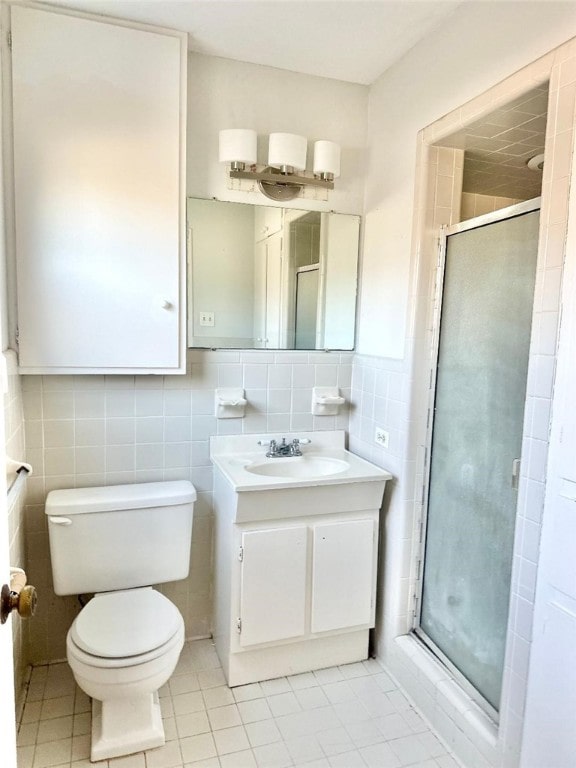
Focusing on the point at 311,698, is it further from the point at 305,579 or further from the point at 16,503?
the point at 16,503

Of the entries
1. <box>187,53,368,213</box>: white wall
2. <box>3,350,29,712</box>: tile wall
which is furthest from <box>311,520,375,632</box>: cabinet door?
<box>187,53,368,213</box>: white wall

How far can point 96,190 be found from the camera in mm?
1940

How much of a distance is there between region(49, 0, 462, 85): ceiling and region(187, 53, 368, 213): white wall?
8 cm

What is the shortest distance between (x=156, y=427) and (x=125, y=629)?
2.68ft

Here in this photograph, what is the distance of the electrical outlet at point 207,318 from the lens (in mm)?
2262

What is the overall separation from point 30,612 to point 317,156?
2.04 meters

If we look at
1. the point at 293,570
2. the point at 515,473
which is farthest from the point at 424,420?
the point at 293,570

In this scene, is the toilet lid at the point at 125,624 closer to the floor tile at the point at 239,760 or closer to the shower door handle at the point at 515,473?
the floor tile at the point at 239,760

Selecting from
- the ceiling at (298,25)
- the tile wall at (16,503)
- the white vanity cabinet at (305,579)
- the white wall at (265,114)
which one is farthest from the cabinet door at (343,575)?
the ceiling at (298,25)

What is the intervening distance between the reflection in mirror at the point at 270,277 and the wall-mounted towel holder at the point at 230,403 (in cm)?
21

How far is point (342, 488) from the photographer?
2.10m

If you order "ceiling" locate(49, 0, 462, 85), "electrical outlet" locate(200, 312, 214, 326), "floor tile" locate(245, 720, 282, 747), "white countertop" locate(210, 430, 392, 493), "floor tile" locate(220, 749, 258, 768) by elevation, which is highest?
"ceiling" locate(49, 0, 462, 85)

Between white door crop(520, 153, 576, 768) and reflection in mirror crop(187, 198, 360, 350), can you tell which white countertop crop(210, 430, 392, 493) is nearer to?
reflection in mirror crop(187, 198, 360, 350)

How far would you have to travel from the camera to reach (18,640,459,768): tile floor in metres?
1.73
